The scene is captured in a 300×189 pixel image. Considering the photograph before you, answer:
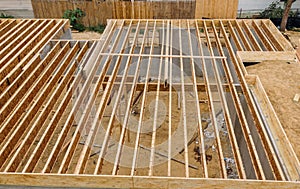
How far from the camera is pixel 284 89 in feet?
24.1

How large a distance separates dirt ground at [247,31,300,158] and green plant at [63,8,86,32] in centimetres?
1223

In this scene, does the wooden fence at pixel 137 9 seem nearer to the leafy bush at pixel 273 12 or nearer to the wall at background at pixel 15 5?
the wall at background at pixel 15 5

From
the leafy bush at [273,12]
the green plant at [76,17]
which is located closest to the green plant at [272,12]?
the leafy bush at [273,12]

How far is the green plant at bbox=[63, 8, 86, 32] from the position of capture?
17.6 metres

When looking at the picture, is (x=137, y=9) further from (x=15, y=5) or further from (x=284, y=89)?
(x=284, y=89)

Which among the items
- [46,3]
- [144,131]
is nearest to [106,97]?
[144,131]

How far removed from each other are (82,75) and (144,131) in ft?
10.4

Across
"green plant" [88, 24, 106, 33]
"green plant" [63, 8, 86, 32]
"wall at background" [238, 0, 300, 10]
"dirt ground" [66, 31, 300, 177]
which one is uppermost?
"dirt ground" [66, 31, 300, 177]

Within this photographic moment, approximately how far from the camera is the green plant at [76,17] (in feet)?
57.7

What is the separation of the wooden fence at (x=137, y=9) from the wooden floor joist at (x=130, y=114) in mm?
2856

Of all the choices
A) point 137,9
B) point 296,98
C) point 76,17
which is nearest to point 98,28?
point 76,17

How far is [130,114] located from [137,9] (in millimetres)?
9025

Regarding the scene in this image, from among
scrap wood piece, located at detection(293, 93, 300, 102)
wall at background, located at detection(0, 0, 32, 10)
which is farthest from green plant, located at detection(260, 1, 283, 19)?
wall at background, located at detection(0, 0, 32, 10)

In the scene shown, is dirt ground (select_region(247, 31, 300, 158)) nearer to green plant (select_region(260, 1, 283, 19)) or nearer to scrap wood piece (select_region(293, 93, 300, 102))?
scrap wood piece (select_region(293, 93, 300, 102))
